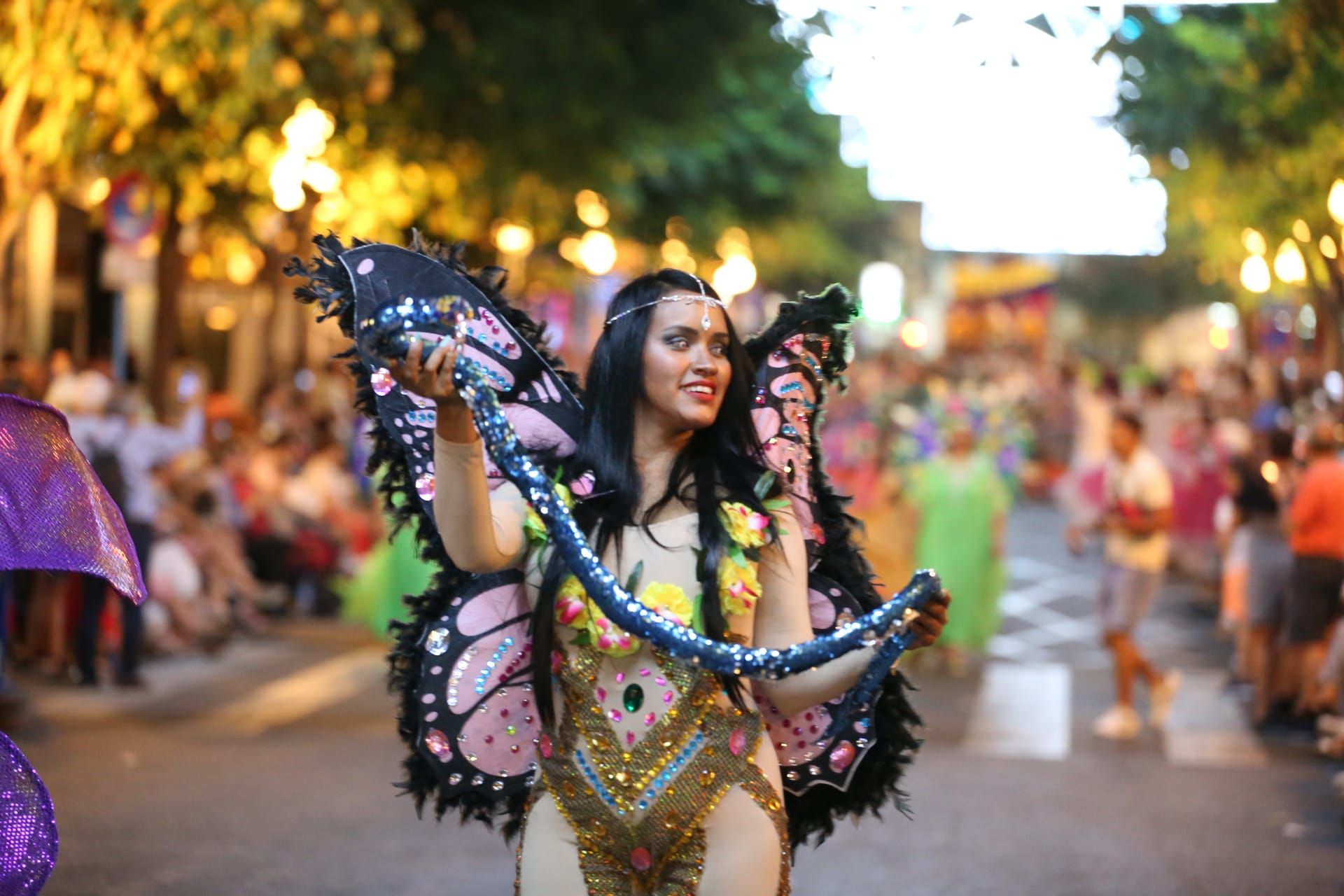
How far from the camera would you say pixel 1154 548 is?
10.4 m

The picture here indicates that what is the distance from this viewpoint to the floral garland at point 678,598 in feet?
10.9

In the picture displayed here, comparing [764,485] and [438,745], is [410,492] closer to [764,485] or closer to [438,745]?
[438,745]

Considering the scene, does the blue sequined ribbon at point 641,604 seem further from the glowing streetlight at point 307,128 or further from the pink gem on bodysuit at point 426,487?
the glowing streetlight at point 307,128

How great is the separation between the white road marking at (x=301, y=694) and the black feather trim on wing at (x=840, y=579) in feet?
21.1

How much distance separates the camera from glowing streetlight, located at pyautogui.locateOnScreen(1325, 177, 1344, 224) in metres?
10.0

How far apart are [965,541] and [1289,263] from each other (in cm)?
331

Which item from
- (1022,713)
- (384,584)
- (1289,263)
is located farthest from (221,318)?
(1022,713)

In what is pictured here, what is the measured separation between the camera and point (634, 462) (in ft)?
11.5

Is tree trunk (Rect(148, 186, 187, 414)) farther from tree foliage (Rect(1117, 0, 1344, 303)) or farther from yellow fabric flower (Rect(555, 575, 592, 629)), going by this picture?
yellow fabric flower (Rect(555, 575, 592, 629))

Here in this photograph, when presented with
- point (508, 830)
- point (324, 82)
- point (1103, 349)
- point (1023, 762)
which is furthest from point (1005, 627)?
point (1103, 349)

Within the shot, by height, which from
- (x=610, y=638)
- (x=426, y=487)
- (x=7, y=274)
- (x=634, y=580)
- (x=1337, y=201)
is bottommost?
(x=610, y=638)

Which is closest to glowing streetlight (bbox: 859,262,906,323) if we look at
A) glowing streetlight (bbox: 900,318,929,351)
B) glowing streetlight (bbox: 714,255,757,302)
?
glowing streetlight (bbox: 900,318,929,351)

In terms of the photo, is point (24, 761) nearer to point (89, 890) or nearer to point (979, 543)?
point (89, 890)

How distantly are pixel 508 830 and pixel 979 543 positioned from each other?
930 centimetres
